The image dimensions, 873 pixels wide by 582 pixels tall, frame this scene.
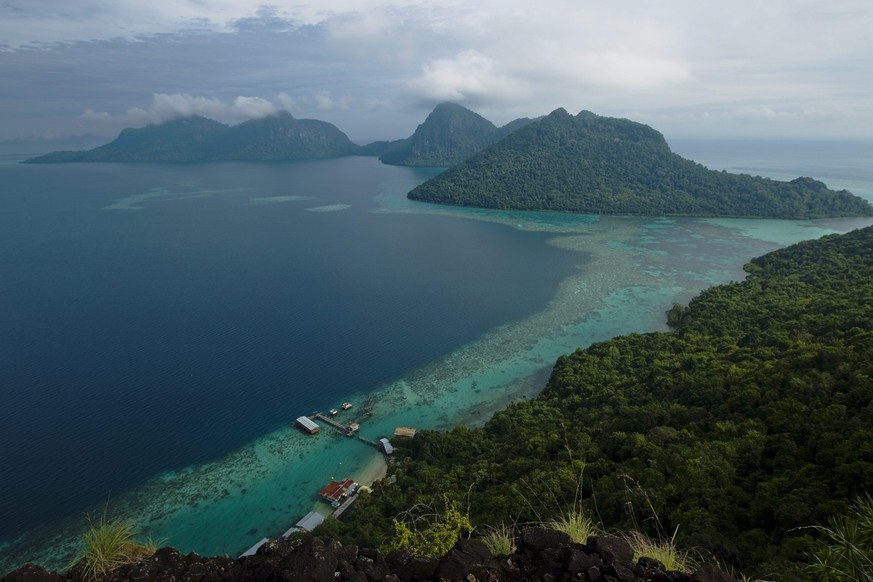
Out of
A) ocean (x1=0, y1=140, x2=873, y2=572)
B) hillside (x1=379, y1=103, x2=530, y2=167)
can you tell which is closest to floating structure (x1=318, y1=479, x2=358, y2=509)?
ocean (x1=0, y1=140, x2=873, y2=572)

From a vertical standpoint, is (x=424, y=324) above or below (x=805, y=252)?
below

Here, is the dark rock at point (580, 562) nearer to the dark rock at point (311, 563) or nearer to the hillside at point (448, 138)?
the dark rock at point (311, 563)

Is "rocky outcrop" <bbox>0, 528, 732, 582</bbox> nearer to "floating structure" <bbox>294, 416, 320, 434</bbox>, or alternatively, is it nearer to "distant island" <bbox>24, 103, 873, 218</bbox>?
"floating structure" <bbox>294, 416, 320, 434</bbox>

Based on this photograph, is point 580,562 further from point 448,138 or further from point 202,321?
point 448,138

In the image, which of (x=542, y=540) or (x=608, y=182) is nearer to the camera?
(x=542, y=540)

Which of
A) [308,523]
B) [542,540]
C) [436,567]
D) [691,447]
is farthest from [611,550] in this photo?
[308,523]

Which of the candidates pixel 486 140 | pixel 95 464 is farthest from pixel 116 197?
pixel 486 140

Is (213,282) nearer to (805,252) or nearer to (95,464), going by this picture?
(95,464)
